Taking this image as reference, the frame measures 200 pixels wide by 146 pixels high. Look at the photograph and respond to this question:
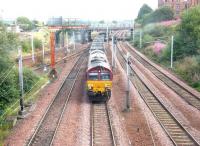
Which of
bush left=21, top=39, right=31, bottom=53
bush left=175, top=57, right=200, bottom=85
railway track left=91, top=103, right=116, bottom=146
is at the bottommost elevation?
railway track left=91, top=103, right=116, bottom=146

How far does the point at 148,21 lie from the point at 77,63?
58.4 m

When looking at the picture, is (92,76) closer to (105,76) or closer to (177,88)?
(105,76)

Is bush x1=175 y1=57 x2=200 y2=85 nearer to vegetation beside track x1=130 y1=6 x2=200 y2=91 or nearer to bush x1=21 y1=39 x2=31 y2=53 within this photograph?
vegetation beside track x1=130 y1=6 x2=200 y2=91

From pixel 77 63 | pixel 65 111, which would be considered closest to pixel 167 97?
pixel 65 111

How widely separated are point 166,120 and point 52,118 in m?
7.30

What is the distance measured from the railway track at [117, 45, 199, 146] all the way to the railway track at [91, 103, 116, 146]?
320 cm

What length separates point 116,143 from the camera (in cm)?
2189

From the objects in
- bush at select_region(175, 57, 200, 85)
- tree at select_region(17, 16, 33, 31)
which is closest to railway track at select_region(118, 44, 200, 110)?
bush at select_region(175, 57, 200, 85)

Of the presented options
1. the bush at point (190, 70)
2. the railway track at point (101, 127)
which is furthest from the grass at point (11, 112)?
the bush at point (190, 70)

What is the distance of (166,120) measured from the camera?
2639 centimetres

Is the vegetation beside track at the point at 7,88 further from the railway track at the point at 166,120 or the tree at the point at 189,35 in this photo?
the tree at the point at 189,35

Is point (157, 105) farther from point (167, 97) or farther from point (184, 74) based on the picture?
point (184, 74)

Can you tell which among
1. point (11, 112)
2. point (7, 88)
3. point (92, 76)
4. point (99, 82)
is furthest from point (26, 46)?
point (11, 112)

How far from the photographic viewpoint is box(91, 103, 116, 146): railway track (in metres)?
22.3
